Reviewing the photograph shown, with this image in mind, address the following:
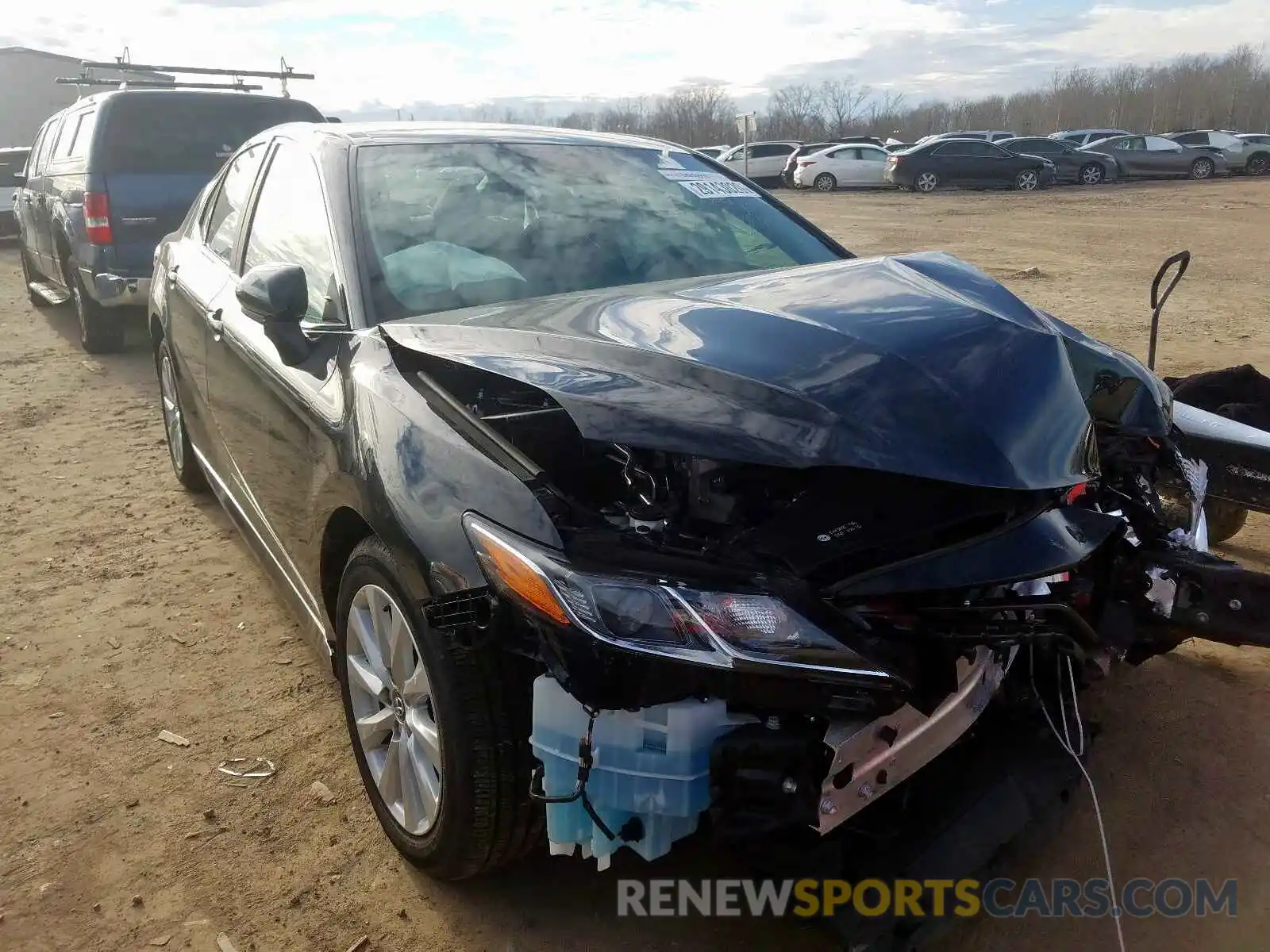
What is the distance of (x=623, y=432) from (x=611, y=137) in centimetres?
223

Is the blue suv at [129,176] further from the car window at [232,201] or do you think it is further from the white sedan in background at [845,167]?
the white sedan in background at [845,167]

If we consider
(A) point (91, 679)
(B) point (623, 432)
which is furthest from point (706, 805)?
(A) point (91, 679)

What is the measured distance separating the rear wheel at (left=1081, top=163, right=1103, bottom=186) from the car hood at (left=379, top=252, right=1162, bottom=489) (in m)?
29.8

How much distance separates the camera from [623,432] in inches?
74.3

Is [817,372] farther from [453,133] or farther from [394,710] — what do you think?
[453,133]

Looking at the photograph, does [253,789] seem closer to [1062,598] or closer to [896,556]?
[896,556]

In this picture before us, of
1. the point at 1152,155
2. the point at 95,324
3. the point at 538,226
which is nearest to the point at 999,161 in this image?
the point at 1152,155

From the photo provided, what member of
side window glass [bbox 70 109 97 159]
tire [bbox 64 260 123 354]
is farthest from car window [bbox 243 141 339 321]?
tire [bbox 64 260 123 354]

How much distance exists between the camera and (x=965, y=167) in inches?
1054

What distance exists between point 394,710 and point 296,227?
5.48 ft

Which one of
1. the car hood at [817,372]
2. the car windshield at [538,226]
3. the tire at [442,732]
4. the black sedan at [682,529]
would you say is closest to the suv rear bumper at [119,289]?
the car windshield at [538,226]

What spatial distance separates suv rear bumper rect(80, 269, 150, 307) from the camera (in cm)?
763

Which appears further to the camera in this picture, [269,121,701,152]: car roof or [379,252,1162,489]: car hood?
[269,121,701,152]: car roof

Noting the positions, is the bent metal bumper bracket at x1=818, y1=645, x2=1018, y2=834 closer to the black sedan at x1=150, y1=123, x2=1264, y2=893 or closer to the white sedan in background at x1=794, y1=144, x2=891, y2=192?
the black sedan at x1=150, y1=123, x2=1264, y2=893
